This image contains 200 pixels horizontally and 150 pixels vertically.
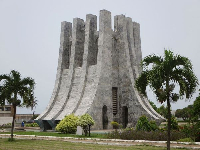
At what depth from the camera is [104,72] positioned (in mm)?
33469

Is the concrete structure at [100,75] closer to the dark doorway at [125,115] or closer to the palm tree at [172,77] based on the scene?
the dark doorway at [125,115]

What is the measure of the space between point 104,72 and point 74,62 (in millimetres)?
4944

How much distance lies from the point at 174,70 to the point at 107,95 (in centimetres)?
1957

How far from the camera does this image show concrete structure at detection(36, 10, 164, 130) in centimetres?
3241

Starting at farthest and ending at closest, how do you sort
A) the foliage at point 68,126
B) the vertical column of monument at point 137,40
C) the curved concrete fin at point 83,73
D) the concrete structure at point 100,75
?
the vertical column of monument at point 137,40 < the curved concrete fin at point 83,73 < the concrete structure at point 100,75 < the foliage at point 68,126

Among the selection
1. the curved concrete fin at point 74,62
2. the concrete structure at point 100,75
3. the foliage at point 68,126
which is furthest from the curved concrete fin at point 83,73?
the foliage at point 68,126

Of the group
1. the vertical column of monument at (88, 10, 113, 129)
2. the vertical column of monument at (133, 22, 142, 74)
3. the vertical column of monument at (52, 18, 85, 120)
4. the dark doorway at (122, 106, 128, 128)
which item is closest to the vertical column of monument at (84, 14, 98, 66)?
the vertical column of monument at (88, 10, 113, 129)

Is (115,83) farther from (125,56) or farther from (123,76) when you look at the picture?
(125,56)

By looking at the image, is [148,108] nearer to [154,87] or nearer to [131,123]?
[131,123]

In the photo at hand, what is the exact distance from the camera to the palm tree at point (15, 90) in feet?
66.4

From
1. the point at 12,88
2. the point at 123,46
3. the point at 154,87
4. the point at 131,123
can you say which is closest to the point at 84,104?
the point at 131,123

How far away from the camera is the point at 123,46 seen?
35656mm

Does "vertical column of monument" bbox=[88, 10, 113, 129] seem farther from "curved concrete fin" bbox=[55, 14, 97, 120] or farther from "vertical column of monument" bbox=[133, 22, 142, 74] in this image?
"vertical column of monument" bbox=[133, 22, 142, 74]

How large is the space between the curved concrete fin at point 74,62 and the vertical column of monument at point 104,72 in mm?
3877
